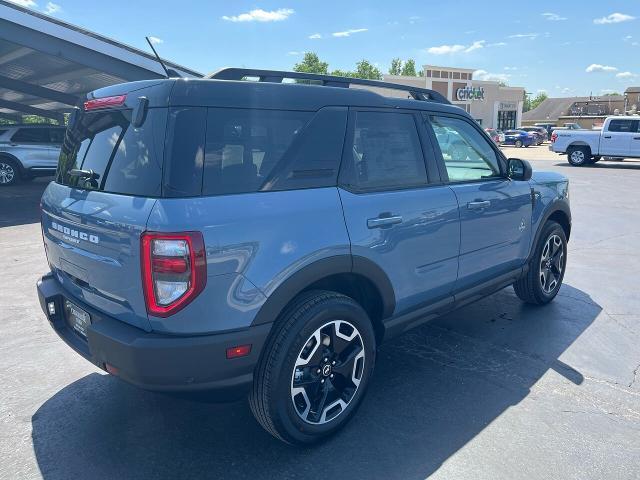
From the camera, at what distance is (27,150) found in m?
13.6

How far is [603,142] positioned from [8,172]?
69.4 ft

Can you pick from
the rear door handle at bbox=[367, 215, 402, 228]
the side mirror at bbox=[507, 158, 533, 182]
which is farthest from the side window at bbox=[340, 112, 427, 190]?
Answer: the side mirror at bbox=[507, 158, 533, 182]

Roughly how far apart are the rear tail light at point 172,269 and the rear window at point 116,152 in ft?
0.82

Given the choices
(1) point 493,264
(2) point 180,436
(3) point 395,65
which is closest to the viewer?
(2) point 180,436

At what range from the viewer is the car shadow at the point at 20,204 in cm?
945

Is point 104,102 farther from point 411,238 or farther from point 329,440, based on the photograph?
point 329,440

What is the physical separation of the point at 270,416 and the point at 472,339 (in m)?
2.20

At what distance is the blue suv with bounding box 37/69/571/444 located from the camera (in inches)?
84.2

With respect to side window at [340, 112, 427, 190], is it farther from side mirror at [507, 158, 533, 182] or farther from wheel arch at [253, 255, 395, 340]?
side mirror at [507, 158, 533, 182]

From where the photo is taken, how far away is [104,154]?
2.59 m

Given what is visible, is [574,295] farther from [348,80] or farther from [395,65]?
[395,65]

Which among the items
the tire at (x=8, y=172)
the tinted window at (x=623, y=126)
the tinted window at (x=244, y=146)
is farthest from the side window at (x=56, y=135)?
the tinted window at (x=623, y=126)

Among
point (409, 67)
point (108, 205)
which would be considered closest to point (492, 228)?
point (108, 205)

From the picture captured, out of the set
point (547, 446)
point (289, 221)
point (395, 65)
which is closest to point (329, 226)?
point (289, 221)
